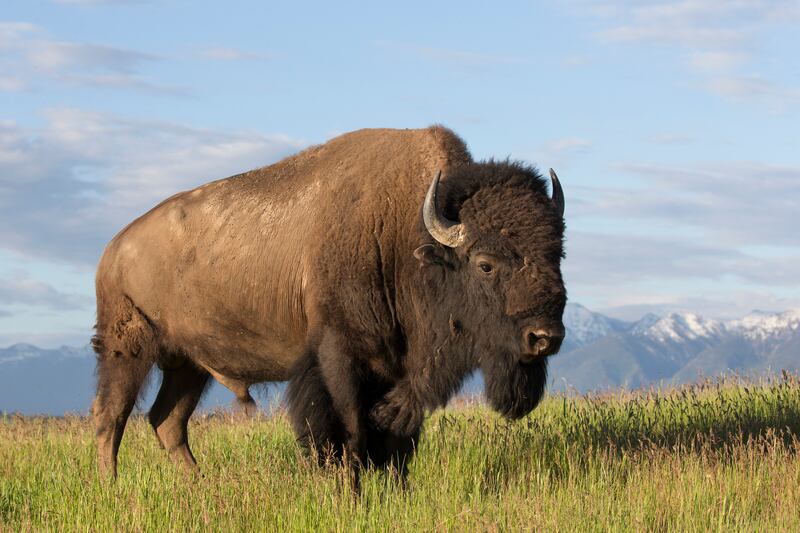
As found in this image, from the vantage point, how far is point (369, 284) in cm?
776

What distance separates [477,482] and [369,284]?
1.62m

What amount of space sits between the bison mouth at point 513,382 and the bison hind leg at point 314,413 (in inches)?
44.6

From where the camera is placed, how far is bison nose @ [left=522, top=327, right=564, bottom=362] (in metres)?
6.91

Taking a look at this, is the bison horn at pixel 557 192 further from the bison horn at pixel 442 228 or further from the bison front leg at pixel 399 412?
the bison front leg at pixel 399 412

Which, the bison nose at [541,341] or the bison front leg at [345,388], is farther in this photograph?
the bison front leg at [345,388]

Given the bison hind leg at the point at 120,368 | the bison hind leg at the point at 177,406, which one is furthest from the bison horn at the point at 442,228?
the bison hind leg at the point at 177,406

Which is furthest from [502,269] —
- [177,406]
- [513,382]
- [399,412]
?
A: [177,406]

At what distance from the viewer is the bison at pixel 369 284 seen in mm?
7348

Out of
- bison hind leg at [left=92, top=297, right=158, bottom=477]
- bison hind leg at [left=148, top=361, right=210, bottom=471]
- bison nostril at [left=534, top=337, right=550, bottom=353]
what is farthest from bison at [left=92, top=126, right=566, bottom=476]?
bison hind leg at [left=148, top=361, right=210, bottom=471]

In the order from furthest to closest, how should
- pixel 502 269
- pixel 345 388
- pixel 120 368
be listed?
pixel 120 368
pixel 345 388
pixel 502 269

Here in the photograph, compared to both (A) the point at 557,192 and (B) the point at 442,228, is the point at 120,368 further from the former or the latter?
(A) the point at 557,192

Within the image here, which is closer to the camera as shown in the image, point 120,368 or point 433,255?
point 433,255

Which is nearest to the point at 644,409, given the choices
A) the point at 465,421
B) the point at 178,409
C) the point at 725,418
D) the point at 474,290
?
the point at 725,418

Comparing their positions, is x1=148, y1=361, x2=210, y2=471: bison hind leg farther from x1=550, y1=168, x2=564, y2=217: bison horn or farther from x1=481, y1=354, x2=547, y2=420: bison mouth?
x1=550, y1=168, x2=564, y2=217: bison horn
